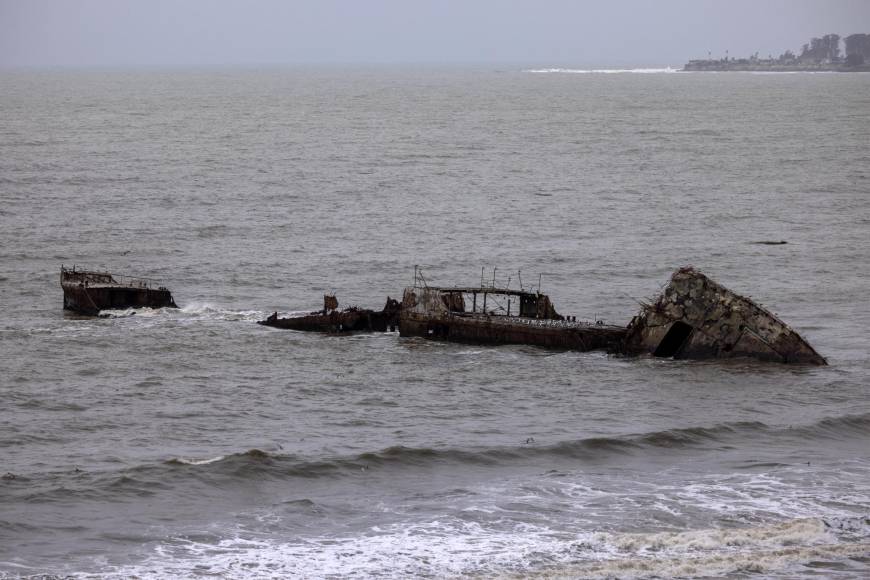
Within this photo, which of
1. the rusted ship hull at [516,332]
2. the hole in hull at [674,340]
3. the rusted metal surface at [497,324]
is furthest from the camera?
the rusted metal surface at [497,324]

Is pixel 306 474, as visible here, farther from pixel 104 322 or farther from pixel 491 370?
pixel 104 322

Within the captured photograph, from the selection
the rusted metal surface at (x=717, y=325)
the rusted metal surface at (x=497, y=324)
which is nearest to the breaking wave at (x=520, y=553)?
the rusted metal surface at (x=717, y=325)

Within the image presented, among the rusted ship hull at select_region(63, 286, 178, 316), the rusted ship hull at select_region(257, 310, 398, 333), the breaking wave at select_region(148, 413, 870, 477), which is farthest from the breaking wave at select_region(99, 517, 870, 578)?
the rusted ship hull at select_region(63, 286, 178, 316)

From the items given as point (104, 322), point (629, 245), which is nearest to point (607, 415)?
point (104, 322)

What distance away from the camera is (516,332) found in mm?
51875

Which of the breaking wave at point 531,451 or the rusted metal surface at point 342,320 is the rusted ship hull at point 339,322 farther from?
the breaking wave at point 531,451

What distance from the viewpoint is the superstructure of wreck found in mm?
50812

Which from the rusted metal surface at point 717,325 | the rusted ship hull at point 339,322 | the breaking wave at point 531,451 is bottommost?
the breaking wave at point 531,451

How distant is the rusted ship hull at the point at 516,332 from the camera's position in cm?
5066

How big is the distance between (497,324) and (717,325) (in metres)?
9.27

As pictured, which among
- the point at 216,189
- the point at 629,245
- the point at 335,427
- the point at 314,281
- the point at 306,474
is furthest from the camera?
the point at 216,189

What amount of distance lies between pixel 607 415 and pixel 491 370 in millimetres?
7182

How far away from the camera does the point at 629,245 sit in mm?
76250

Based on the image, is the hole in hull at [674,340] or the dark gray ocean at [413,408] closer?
the dark gray ocean at [413,408]
